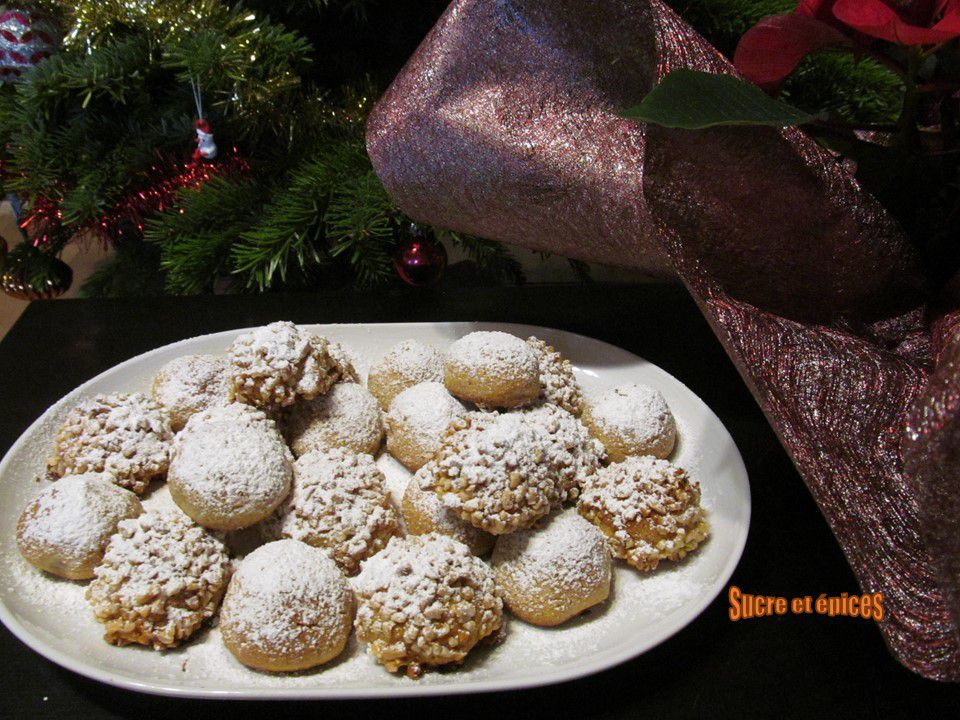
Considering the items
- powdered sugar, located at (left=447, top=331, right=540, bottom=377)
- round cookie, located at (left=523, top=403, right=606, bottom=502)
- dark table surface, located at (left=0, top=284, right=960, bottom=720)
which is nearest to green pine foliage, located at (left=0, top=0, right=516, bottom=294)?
dark table surface, located at (left=0, top=284, right=960, bottom=720)

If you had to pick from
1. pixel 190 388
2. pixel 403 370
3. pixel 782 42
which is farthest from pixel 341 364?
pixel 782 42

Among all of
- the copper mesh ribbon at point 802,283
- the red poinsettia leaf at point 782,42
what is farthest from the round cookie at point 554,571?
the red poinsettia leaf at point 782,42

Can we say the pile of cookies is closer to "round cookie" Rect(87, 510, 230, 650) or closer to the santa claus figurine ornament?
"round cookie" Rect(87, 510, 230, 650)

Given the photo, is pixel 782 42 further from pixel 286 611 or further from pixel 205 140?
pixel 205 140

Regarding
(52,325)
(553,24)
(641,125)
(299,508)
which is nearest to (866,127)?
(641,125)

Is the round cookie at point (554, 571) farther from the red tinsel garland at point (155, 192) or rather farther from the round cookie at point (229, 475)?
the red tinsel garland at point (155, 192)
